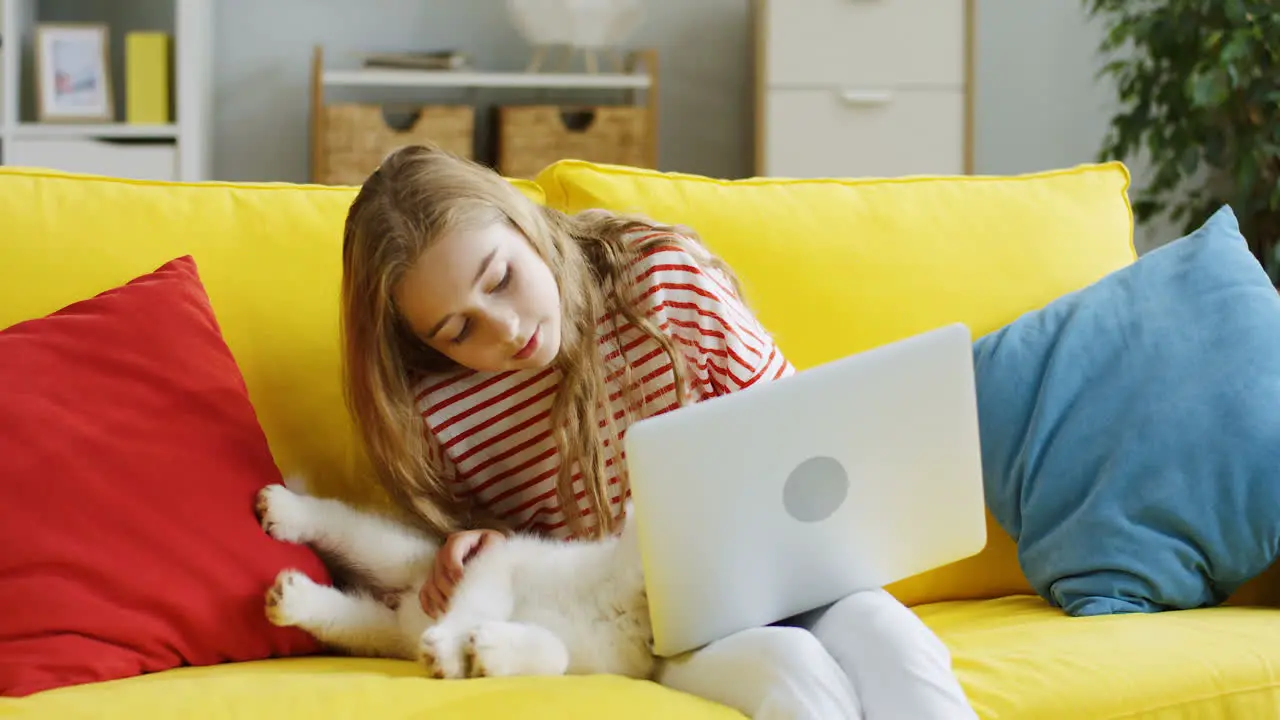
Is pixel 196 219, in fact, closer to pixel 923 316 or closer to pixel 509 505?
pixel 509 505

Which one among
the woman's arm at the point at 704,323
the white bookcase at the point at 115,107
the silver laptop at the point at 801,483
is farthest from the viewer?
the white bookcase at the point at 115,107

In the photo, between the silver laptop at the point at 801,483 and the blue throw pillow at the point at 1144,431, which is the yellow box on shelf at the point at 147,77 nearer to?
the blue throw pillow at the point at 1144,431

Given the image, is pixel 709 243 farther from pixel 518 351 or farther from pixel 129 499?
pixel 129 499

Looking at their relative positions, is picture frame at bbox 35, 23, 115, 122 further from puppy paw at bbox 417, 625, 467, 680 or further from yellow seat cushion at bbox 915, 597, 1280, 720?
yellow seat cushion at bbox 915, 597, 1280, 720

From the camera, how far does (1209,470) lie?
4.74 ft

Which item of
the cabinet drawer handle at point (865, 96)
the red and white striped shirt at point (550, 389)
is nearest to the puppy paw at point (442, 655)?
the red and white striped shirt at point (550, 389)

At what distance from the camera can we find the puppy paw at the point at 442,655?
1.16 metres

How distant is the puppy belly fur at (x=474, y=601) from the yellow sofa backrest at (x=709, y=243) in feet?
0.48

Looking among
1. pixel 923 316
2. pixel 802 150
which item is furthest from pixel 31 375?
pixel 802 150

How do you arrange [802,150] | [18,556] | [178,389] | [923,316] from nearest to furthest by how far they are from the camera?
[18,556], [178,389], [923,316], [802,150]

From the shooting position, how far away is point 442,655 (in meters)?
1.16

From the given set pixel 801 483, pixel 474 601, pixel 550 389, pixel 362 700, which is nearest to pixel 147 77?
pixel 550 389

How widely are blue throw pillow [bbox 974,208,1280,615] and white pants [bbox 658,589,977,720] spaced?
42cm

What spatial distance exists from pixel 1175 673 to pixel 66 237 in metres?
1.27
